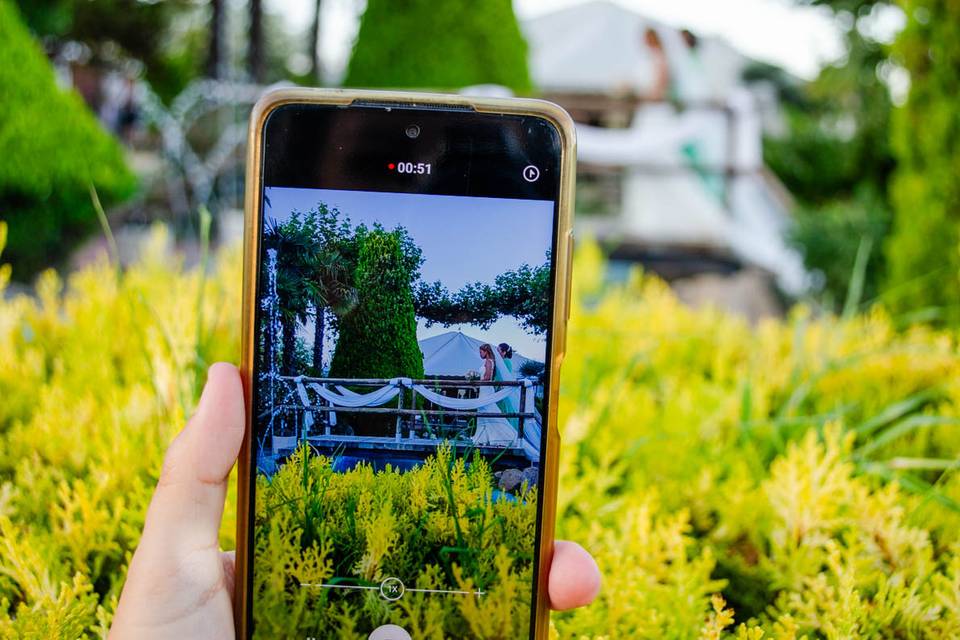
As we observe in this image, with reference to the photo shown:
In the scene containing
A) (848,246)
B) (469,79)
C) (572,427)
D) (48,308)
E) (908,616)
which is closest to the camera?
(908,616)

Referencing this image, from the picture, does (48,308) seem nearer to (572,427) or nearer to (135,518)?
(135,518)

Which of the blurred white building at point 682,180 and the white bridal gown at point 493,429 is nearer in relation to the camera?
the white bridal gown at point 493,429

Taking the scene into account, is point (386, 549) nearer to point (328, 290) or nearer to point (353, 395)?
point (353, 395)

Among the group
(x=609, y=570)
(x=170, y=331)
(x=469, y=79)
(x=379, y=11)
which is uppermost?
(x=379, y=11)

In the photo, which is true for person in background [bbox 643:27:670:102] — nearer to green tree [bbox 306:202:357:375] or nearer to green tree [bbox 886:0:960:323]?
green tree [bbox 886:0:960:323]

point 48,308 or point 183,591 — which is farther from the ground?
point 48,308

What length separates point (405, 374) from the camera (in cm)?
107

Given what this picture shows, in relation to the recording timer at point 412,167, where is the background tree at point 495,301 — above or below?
below

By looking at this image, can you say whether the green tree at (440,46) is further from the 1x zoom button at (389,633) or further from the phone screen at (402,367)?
the 1x zoom button at (389,633)

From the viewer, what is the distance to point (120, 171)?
4.30 m

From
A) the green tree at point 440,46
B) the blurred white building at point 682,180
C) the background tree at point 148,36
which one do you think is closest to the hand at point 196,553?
the green tree at point 440,46

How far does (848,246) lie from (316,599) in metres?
8.41

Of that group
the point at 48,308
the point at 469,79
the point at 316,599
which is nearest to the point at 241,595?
the point at 316,599

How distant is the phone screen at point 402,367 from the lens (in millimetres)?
1032
